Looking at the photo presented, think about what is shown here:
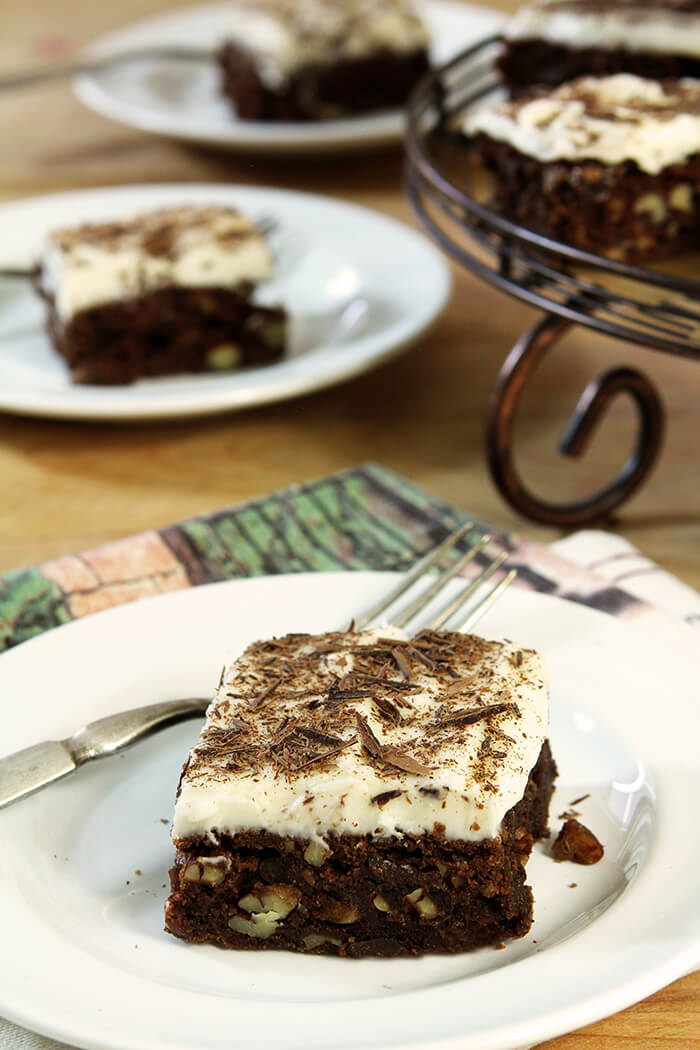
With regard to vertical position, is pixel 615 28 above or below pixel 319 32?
above

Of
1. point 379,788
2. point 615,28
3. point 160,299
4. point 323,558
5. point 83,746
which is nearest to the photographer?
point 379,788

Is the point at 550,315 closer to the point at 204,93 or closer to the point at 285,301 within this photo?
the point at 285,301

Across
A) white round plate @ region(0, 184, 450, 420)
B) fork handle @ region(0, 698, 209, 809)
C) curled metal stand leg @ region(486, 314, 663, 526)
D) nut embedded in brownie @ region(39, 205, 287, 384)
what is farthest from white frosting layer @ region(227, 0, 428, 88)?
fork handle @ region(0, 698, 209, 809)

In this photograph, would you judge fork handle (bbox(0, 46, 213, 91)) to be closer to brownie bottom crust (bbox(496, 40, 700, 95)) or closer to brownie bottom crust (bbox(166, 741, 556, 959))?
brownie bottom crust (bbox(496, 40, 700, 95))

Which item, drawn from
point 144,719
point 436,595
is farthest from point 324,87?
Answer: point 144,719

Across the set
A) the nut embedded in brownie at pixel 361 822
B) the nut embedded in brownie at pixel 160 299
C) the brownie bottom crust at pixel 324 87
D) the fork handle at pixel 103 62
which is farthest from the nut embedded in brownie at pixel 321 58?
the nut embedded in brownie at pixel 361 822

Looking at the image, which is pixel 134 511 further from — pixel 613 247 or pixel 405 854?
pixel 405 854
